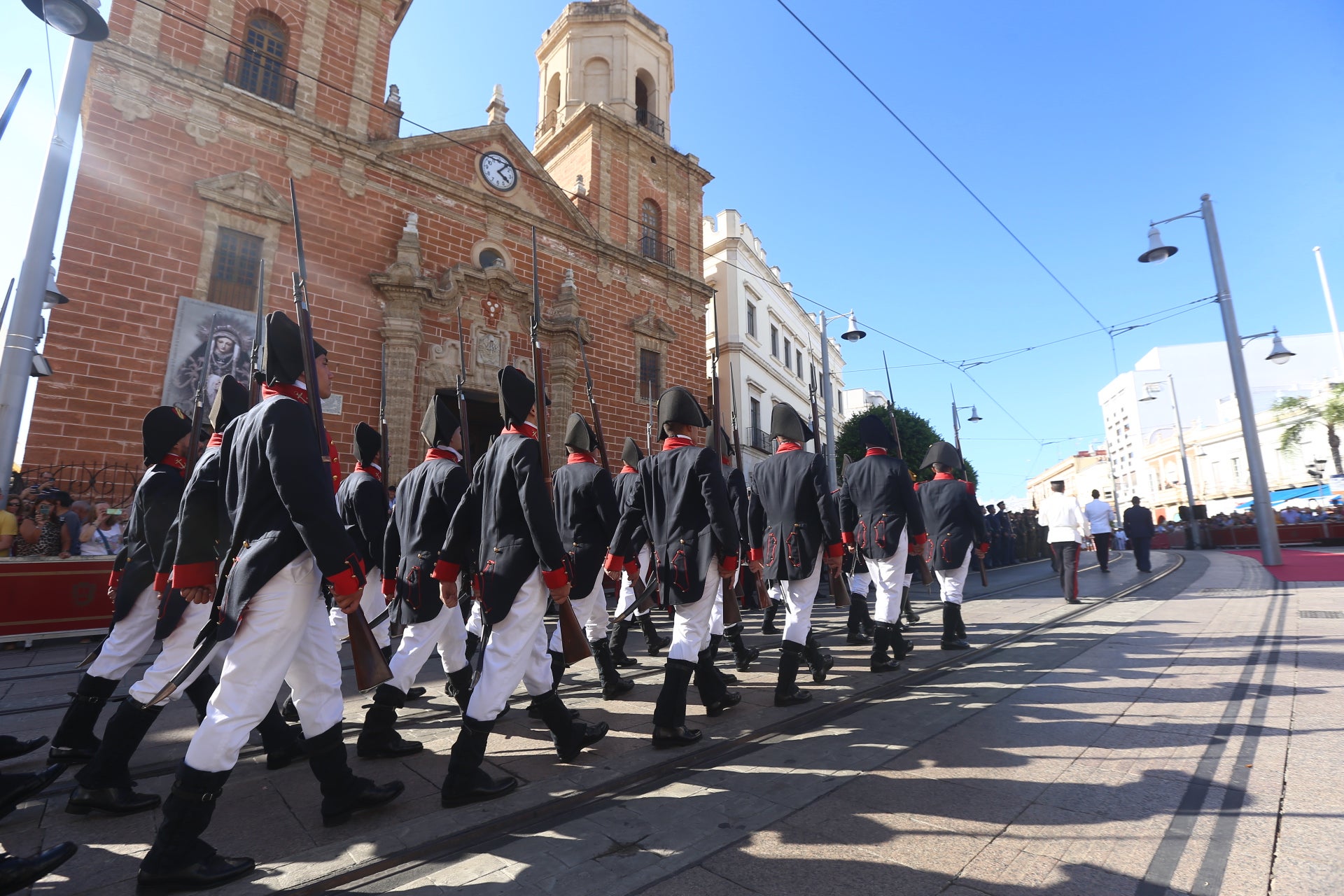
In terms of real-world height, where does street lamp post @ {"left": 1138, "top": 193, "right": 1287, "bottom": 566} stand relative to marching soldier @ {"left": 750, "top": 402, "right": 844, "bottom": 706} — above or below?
above

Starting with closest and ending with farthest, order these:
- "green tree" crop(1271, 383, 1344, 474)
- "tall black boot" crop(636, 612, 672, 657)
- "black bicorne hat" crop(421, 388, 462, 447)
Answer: "black bicorne hat" crop(421, 388, 462, 447)
"tall black boot" crop(636, 612, 672, 657)
"green tree" crop(1271, 383, 1344, 474)

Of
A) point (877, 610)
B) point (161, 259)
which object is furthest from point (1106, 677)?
point (161, 259)

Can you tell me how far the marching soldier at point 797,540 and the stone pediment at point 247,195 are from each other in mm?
11126

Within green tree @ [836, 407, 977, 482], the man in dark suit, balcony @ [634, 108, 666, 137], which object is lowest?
the man in dark suit

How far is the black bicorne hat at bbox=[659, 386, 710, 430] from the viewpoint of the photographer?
4414 millimetres

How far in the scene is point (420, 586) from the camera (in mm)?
3973

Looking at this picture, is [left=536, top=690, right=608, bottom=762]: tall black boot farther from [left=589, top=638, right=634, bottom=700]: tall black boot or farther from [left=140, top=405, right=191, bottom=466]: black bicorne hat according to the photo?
[left=140, top=405, right=191, bottom=466]: black bicorne hat

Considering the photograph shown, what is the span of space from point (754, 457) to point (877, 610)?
21.1m

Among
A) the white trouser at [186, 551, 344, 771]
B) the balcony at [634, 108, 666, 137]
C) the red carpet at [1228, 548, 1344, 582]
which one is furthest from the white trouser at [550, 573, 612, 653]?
the balcony at [634, 108, 666, 137]

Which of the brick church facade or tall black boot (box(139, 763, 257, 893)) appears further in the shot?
the brick church facade

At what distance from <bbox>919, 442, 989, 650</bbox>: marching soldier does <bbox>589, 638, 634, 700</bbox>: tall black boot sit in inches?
130

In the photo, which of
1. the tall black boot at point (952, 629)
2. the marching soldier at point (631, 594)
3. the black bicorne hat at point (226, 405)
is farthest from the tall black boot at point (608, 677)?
the tall black boot at point (952, 629)

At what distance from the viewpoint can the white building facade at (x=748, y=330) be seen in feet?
84.4

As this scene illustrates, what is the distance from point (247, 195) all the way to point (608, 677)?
12.1 metres
